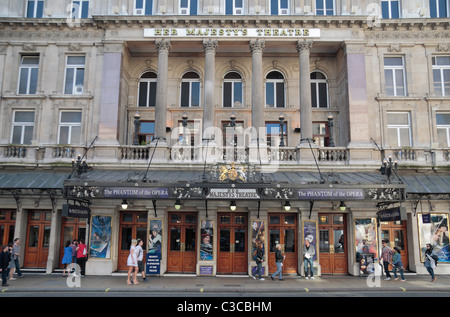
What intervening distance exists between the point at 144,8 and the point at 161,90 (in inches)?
225

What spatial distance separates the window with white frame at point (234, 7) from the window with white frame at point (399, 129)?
1114 cm

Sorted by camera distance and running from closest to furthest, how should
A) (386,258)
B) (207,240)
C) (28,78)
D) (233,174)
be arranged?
1. (233,174)
2. (386,258)
3. (207,240)
4. (28,78)

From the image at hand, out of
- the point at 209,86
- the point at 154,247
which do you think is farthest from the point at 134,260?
the point at 209,86

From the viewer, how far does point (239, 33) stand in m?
22.3

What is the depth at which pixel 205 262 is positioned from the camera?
63.5 feet

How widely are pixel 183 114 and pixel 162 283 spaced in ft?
33.8

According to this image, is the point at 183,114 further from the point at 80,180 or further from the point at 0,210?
the point at 0,210

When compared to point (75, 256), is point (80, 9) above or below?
above

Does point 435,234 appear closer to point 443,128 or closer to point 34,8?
point 443,128

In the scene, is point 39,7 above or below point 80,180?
above

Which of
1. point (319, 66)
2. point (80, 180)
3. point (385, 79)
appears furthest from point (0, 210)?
point (385, 79)

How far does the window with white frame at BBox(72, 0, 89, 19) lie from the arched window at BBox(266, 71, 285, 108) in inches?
488

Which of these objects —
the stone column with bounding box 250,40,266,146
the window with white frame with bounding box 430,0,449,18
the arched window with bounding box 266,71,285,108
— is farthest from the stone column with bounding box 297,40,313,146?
the window with white frame with bounding box 430,0,449,18

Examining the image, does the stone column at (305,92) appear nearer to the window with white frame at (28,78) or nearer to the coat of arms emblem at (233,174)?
the coat of arms emblem at (233,174)
